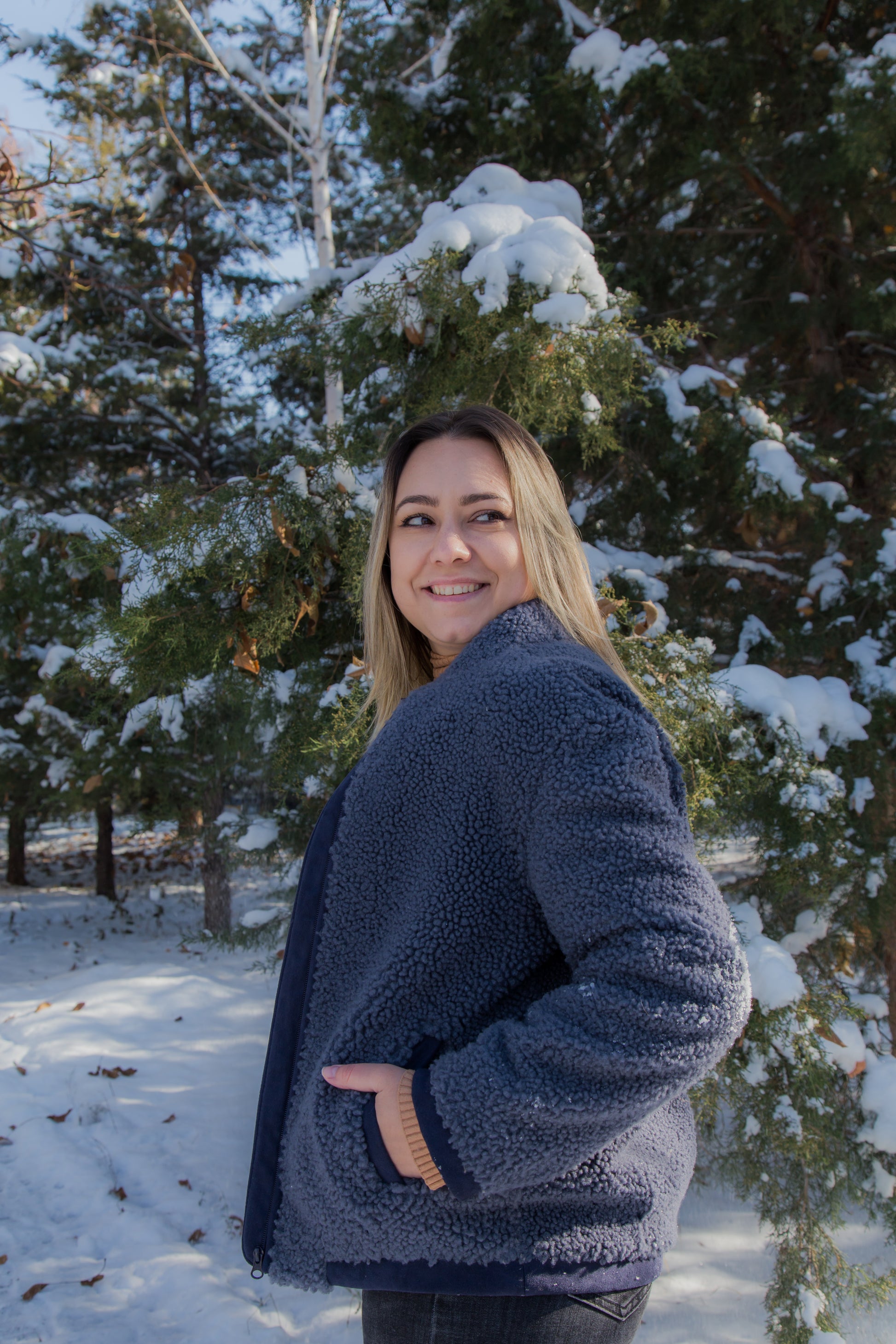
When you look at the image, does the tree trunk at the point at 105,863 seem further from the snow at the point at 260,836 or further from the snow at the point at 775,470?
the snow at the point at 775,470

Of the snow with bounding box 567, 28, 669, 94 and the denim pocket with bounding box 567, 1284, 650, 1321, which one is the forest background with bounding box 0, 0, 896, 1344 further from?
the denim pocket with bounding box 567, 1284, 650, 1321

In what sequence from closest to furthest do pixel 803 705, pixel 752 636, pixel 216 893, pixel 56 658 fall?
pixel 803 705, pixel 752 636, pixel 56 658, pixel 216 893

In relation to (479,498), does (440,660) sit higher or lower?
lower

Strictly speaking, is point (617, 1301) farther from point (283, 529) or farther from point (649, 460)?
point (649, 460)

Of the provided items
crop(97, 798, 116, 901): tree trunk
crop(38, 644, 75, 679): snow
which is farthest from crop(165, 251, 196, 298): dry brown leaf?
crop(97, 798, 116, 901): tree trunk

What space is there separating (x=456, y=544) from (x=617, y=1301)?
3.72 feet

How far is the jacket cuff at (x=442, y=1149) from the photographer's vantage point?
99cm

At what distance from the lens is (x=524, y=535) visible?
1.43m

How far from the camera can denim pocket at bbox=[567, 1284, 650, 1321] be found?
1.12m

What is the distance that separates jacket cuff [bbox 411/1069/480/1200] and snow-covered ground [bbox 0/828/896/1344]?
294 centimetres

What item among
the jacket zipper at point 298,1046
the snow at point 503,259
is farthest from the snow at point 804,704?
the jacket zipper at point 298,1046

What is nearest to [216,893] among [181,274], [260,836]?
[260,836]

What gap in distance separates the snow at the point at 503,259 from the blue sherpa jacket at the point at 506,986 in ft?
5.30

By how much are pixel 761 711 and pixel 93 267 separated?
418 cm
